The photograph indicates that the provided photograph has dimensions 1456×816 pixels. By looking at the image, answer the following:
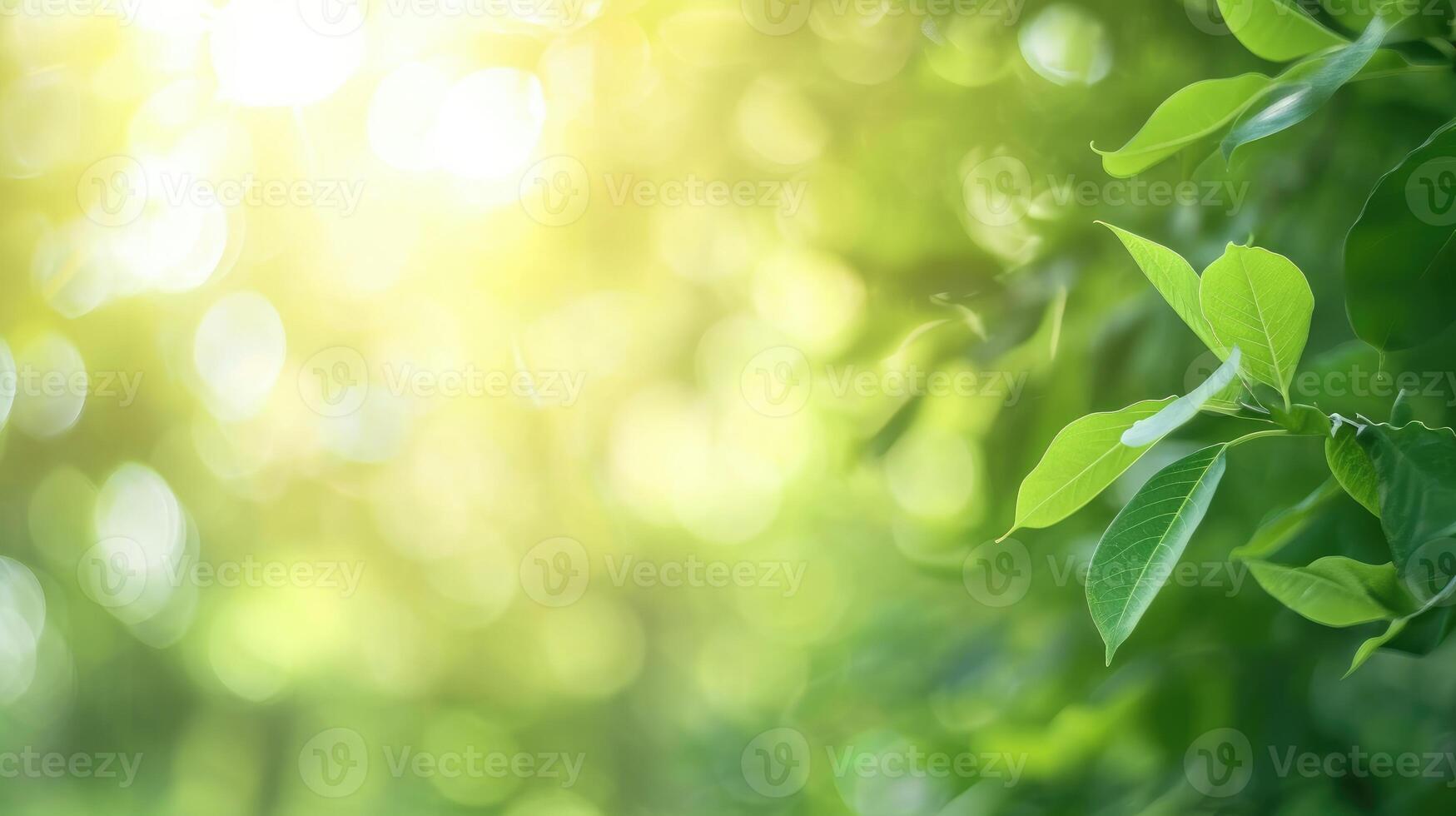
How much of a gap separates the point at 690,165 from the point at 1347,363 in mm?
638

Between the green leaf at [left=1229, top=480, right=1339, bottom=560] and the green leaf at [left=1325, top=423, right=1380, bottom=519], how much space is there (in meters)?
0.08

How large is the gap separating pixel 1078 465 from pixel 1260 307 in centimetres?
7

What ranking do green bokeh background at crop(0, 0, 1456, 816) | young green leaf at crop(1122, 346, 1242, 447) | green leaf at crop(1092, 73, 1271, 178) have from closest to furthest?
young green leaf at crop(1122, 346, 1242, 447) → green leaf at crop(1092, 73, 1271, 178) → green bokeh background at crop(0, 0, 1456, 816)

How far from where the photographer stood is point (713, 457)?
2.92ft

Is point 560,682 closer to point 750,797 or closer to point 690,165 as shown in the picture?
point 750,797

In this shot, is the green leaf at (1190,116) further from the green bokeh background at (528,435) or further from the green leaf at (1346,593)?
the green bokeh background at (528,435)

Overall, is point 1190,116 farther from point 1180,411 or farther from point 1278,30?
point 1180,411

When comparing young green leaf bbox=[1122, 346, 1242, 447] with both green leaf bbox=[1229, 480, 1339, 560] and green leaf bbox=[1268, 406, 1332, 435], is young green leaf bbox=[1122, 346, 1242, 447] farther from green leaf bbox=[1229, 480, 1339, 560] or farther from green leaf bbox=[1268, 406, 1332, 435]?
green leaf bbox=[1229, 480, 1339, 560]

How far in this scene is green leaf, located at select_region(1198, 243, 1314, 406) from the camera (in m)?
0.25

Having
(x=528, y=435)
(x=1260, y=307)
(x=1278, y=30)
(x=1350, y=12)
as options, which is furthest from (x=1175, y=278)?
(x=528, y=435)

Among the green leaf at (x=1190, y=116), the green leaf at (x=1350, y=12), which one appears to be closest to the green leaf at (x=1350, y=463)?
the green leaf at (x=1190, y=116)

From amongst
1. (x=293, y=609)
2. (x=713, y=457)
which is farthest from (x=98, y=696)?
(x=713, y=457)

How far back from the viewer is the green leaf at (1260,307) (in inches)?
9.7

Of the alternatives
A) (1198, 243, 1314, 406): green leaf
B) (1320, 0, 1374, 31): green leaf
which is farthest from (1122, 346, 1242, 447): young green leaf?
(1320, 0, 1374, 31): green leaf
